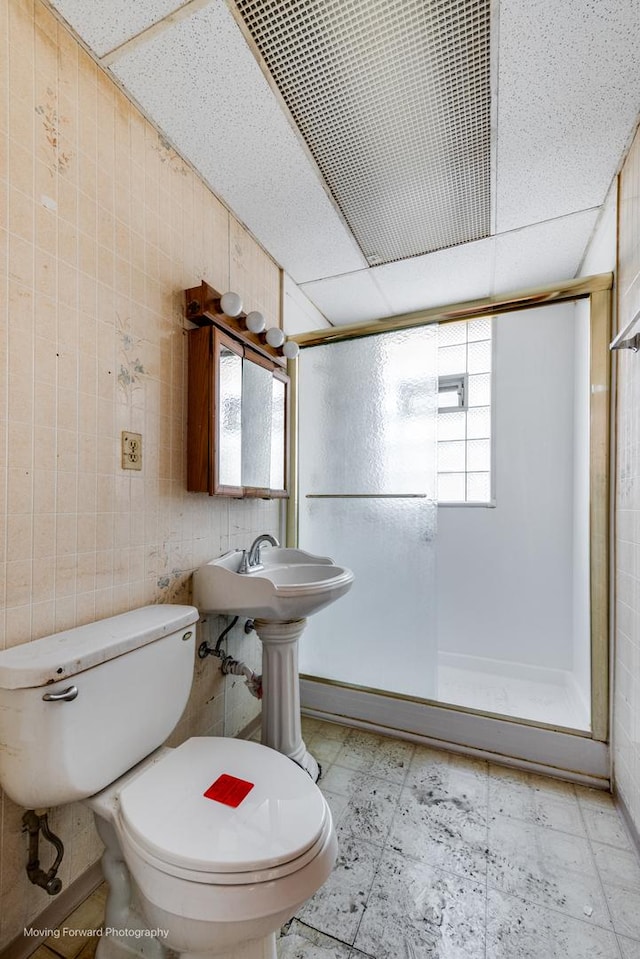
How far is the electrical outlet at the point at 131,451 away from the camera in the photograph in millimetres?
1181

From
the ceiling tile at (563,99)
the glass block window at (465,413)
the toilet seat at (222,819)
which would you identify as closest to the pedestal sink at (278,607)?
the toilet seat at (222,819)

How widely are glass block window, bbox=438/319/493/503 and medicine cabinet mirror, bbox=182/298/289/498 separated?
1259mm

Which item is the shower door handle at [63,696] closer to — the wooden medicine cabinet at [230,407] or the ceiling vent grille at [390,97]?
the wooden medicine cabinet at [230,407]

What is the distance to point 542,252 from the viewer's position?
1.93m

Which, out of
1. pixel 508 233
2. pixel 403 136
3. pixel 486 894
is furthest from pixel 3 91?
pixel 486 894

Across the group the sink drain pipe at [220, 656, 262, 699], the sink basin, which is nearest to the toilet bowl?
the sink basin

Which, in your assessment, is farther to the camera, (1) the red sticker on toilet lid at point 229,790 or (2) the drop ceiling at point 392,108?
(2) the drop ceiling at point 392,108

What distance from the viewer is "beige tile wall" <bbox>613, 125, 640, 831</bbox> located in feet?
4.26

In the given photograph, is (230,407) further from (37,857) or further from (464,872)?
(464,872)

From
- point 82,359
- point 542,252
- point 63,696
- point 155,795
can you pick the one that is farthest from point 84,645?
point 542,252

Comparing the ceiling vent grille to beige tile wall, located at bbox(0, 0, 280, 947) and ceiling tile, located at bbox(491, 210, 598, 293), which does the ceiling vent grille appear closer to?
ceiling tile, located at bbox(491, 210, 598, 293)

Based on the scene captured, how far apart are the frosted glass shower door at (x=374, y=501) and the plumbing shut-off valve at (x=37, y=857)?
1294 millimetres

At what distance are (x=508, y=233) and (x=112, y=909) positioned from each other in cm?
261

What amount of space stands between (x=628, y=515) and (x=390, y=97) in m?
1.54
